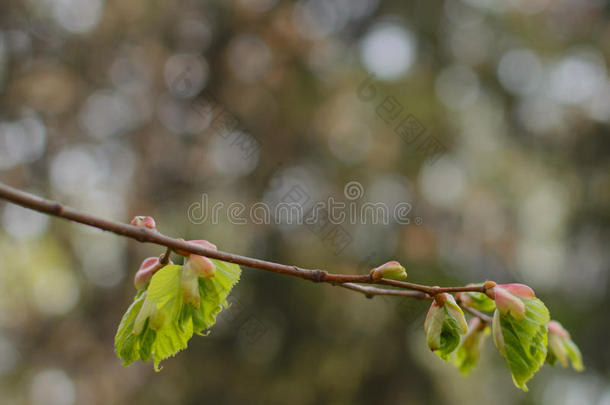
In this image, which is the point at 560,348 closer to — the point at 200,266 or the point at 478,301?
the point at 478,301

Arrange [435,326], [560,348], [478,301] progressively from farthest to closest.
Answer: [560,348] < [478,301] < [435,326]

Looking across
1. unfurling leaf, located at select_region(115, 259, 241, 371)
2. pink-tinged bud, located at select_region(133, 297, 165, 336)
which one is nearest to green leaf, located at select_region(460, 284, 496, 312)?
unfurling leaf, located at select_region(115, 259, 241, 371)

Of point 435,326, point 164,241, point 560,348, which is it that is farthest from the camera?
point 560,348

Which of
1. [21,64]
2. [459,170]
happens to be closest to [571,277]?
[459,170]

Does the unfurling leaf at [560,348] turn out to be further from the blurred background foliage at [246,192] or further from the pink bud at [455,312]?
the blurred background foliage at [246,192]

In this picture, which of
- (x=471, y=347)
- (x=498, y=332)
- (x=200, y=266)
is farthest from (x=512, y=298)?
(x=200, y=266)

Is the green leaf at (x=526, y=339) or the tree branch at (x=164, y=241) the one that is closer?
the tree branch at (x=164, y=241)

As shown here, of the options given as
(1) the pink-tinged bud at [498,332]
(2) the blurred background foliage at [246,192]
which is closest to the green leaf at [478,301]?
(1) the pink-tinged bud at [498,332]
